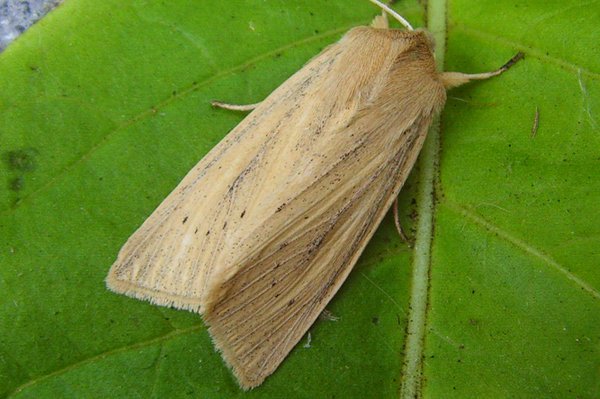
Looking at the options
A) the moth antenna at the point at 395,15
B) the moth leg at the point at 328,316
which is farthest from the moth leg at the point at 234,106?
the moth leg at the point at 328,316

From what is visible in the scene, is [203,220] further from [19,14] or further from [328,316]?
[19,14]

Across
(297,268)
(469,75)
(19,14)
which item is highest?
(19,14)

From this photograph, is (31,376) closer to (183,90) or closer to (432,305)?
(183,90)

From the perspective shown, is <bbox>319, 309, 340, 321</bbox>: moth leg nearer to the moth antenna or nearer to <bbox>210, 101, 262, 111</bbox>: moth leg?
<bbox>210, 101, 262, 111</bbox>: moth leg

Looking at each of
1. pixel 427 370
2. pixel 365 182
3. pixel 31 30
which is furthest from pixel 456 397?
pixel 31 30

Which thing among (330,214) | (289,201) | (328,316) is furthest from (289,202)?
(328,316)

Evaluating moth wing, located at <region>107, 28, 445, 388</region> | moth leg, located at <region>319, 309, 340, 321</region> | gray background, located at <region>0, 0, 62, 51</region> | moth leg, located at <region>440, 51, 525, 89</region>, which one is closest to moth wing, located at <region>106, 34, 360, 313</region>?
moth wing, located at <region>107, 28, 445, 388</region>
